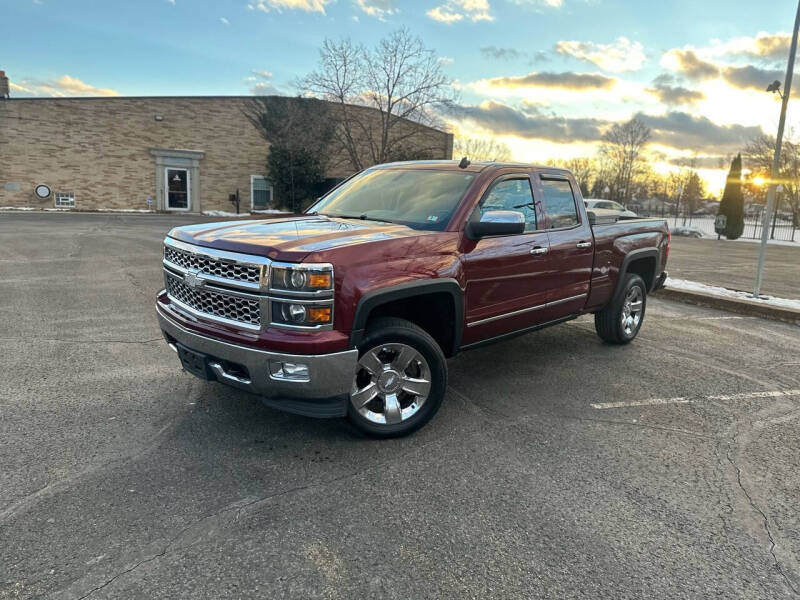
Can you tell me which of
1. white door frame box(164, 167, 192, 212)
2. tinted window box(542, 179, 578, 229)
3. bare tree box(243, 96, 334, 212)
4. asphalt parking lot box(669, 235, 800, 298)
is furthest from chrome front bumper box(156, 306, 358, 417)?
white door frame box(164, 167, 192, 212)

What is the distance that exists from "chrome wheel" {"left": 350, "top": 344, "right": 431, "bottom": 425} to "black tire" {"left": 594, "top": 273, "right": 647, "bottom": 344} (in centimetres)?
309

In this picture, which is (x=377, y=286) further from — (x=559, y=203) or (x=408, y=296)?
(x=559, y=203)

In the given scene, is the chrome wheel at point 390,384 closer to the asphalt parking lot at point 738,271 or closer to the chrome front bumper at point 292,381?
the chrome front bumper at point 292,381

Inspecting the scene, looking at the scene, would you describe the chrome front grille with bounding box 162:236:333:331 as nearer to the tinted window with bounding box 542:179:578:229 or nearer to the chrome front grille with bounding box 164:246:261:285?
the chrome front grille with bounding box 164:246:261:285

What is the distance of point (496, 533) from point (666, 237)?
5324mm

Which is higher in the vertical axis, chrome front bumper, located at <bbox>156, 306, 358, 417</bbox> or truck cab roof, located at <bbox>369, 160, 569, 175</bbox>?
truck cab roof, located at <bbox>369, 160, 569, 175</bbox>

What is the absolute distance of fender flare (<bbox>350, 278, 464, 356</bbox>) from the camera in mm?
3303

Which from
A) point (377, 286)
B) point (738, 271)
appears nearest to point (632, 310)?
point (377, 286)

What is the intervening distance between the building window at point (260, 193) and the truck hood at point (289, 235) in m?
28.6

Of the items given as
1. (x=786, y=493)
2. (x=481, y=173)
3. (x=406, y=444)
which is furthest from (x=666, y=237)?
(x=406, y=444)

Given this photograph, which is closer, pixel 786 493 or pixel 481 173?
pixel 786 493

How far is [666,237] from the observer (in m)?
6.80

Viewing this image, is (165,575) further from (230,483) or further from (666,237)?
(666,237)

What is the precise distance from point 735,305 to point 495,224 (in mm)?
6560
